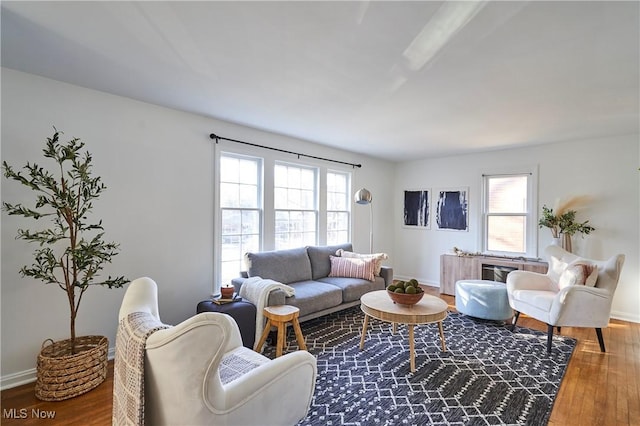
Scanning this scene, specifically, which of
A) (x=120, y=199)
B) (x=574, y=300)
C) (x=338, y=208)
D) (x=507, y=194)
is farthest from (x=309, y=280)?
(x=507, y=194)

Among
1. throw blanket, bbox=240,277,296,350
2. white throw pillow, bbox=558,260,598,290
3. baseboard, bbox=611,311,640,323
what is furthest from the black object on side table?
baseboard, bbox=611,311,640,323

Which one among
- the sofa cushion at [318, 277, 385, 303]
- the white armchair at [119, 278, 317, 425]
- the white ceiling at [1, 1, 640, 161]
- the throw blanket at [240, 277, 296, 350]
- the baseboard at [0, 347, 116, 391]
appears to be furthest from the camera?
the sofa cushion at [318, 277, 385, 303]

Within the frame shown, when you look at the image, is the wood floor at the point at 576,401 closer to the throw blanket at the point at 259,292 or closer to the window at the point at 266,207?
the throw blanket at the point at 259,292

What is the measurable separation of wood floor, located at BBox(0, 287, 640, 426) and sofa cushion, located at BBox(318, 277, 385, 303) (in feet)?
6.97

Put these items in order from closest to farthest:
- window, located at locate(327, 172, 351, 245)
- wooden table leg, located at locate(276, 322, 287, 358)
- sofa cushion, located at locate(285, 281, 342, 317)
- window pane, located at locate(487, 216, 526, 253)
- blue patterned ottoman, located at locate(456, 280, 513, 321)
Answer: wooden table leg, located at locate(276, 322, 287, 358) < sofa cushion, located at locate(285, 281, 342, 317) < blue patterned ottoman, located at locate(456, 280, 513, 321) < window pane, located at locate(487, 216, 526, 253) < window, located at locate(327, 172, 351, 245)

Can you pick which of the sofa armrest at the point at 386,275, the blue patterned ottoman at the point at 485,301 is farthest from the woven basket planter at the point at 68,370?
the blue patterned ottoman at the point at 485,301

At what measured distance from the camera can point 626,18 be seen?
5.66 ft

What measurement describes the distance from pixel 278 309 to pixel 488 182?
14.3 feet

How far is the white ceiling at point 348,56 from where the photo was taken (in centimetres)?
170

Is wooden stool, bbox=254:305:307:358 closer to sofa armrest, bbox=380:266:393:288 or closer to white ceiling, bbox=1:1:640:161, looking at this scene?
sofa armrest, bbox=380:266:393:288

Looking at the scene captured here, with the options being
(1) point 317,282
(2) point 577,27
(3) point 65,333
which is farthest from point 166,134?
(2) point 577,27

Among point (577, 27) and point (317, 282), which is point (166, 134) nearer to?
point (317, 282)

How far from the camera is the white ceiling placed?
1698mm

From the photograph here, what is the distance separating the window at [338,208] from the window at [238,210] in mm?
1445
